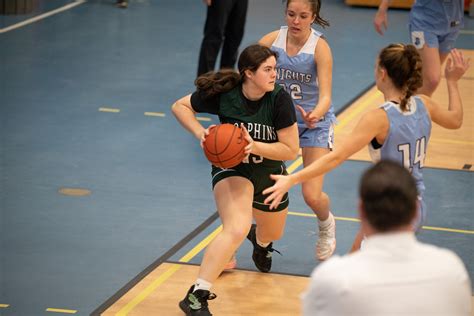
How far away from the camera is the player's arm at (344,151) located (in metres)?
4.80

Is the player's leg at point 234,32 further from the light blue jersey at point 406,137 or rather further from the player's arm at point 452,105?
the light blue jersey at point 406,137

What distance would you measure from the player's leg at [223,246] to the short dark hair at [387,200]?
2982mm

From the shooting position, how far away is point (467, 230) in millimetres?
7820

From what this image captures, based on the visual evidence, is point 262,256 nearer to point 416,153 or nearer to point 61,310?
point 61,310

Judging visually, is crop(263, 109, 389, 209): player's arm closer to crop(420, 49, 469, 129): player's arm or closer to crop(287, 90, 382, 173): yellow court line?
crop(420, 49, 469, 129): player's arm

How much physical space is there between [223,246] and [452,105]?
1.55m

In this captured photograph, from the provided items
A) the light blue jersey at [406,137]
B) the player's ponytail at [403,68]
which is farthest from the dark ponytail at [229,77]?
the light blue jersey at [406,137]

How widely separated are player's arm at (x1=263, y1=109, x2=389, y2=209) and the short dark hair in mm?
1733

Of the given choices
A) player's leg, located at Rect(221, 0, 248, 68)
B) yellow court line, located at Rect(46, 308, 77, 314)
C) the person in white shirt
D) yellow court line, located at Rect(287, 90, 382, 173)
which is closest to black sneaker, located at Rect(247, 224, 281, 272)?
yellow court line, located at Rect(46, 308, 77, 314)

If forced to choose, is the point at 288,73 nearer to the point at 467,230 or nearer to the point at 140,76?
the point at 467,230

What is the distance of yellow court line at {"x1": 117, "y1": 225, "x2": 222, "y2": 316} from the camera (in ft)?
20.3

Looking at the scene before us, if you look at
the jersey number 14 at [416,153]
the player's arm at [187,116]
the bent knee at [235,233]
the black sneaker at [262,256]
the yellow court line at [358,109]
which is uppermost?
the jersey number 14 at [416,153]

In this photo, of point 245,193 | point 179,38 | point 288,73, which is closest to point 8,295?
point 245,193

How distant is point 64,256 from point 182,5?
1018 centimetres
